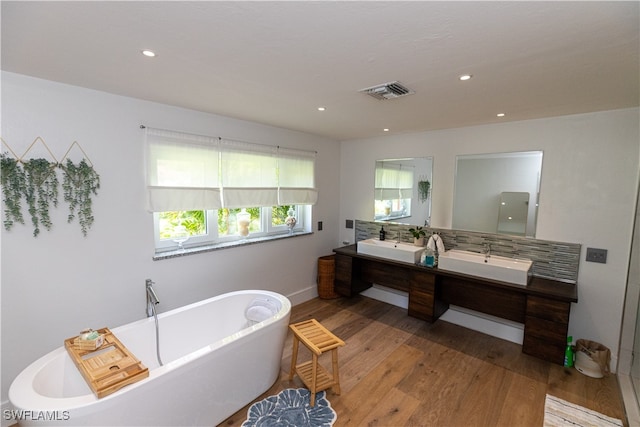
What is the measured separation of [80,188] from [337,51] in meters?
2.16

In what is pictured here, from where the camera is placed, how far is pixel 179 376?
5.63 feet

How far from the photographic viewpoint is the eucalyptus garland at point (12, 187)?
1.89 metres

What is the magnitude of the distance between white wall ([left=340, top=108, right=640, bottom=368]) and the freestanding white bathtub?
2.77m

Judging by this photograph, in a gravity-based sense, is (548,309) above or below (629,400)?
above

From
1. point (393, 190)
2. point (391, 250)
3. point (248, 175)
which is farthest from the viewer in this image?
point (393, 190)

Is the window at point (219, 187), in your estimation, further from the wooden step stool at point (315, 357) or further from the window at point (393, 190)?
the wooden step stool at point (315, 357)

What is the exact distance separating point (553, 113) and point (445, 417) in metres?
2.74

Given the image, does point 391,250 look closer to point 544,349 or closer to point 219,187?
point 544,349

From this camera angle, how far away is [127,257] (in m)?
2.49

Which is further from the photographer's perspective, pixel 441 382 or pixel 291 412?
pixel 441 382

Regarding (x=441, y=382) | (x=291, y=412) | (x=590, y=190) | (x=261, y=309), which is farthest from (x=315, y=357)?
(x=590, y=190)

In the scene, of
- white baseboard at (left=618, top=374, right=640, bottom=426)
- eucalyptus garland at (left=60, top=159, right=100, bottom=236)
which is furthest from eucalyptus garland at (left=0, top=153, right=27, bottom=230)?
white baseboard at (left=618, top=374, right=640, bottom=426)

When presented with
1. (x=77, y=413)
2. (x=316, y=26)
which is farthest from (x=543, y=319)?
(x=77, y=413)

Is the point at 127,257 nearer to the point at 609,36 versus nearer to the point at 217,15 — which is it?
the point at 217,15
